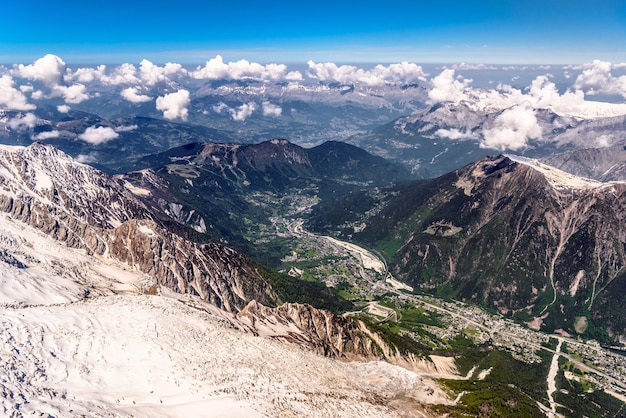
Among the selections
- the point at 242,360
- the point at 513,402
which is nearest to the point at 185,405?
the point at 242,360

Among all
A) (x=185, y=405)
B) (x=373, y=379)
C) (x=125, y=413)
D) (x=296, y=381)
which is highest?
(x=125, y=413)

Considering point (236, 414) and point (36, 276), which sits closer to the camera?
point (236, 414)

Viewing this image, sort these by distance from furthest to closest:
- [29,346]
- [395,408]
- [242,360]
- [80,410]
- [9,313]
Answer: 1. [395,408]
2. [242,360]
3. [9,313]
4. [29,346]
5. [80,410]

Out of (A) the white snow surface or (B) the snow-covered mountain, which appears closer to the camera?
(A) the white snow surface

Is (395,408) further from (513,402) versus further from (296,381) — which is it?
(513,402)

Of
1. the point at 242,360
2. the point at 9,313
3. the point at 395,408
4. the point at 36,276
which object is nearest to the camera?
the point at 9,313

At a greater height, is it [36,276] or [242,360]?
[36,276]

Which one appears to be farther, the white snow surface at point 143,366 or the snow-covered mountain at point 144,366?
the snow-covered mountain at point 144,366
